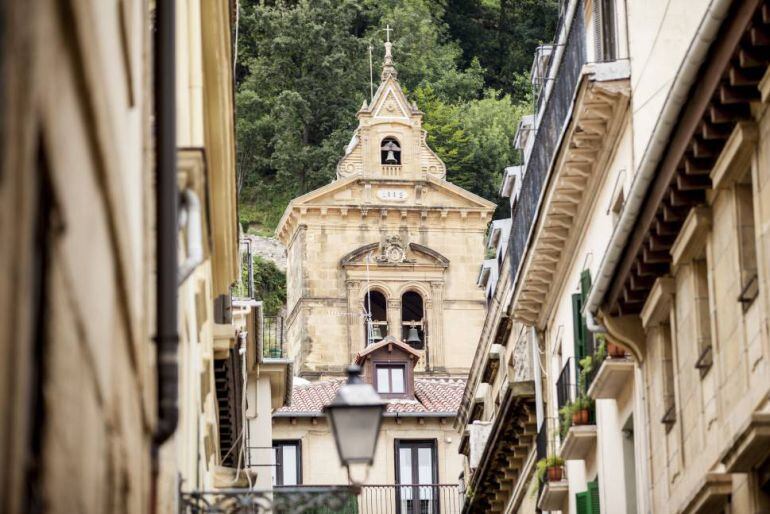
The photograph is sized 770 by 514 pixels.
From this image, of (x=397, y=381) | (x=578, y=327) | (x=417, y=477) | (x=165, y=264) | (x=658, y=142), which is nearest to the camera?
(x=165, y=264)

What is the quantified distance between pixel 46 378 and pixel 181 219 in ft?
20.3

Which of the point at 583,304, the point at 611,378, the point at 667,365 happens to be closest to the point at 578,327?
the point at 583,304

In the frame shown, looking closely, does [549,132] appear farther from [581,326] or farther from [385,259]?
[385,259]

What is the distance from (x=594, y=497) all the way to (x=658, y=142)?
37.1 feet

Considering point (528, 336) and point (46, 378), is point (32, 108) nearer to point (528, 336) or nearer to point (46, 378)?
point (46, 378)

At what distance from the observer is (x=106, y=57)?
21.2 feet

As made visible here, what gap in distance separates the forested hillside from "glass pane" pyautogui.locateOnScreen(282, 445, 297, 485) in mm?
50959

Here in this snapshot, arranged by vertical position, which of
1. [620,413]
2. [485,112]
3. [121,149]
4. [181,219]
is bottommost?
[121,149]

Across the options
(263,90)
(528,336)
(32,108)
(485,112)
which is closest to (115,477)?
(32,108)

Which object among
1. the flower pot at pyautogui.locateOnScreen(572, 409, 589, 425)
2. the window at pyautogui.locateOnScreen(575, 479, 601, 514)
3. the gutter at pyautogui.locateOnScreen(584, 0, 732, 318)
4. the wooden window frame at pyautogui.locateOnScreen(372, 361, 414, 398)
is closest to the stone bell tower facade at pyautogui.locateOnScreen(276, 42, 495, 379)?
the wooden window frame at pyautogui.locateOnScreen(372, 361, 414, 398)

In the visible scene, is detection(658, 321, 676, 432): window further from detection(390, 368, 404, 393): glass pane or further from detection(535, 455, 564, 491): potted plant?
detection(390, 368, 404, 393): glass pane

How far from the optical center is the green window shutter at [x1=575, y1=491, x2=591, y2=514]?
26984 millimetres

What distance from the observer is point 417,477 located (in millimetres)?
61750

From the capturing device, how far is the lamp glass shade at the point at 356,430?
11.1 m
